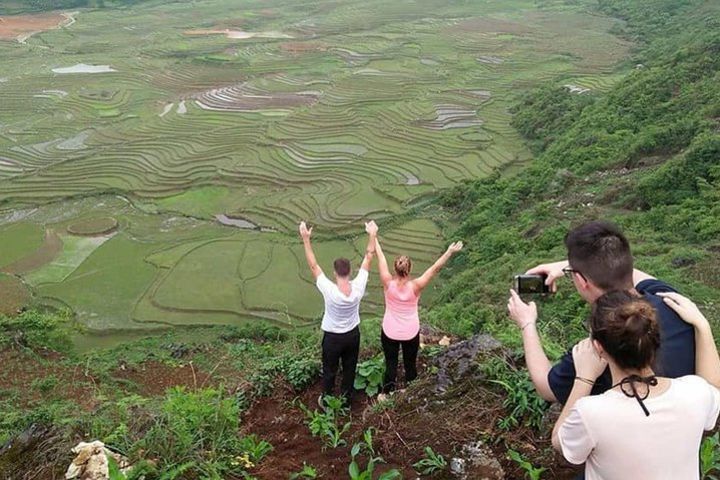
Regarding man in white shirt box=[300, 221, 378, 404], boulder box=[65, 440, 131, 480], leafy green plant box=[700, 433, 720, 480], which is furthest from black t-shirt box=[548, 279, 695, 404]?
boulder box=[65, 440, 131, 480]

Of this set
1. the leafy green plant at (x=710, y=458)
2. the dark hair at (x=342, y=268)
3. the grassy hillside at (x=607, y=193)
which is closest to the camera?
the leafy green plant at (x=710, y=458)

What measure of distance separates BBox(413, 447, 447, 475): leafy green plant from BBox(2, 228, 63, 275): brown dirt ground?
1661 centimetres

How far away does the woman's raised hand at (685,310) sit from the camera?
2195mm

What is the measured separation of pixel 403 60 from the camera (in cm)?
3981

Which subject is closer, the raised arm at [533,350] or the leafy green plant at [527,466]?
the raised arm at [533,350]

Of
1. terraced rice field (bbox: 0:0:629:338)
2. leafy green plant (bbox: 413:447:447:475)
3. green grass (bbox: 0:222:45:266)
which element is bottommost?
green grass (bbox: 0:222:45:266)

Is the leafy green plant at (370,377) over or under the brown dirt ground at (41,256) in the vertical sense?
over

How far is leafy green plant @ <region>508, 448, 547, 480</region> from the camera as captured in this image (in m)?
2.99

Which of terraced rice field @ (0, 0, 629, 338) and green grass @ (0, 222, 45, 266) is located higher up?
terraced rice field @ (0, 0, 629, 338)

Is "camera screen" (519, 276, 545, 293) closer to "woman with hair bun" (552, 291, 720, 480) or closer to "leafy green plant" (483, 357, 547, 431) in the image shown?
"woman with hair bun" (552, 291, 720, 480)

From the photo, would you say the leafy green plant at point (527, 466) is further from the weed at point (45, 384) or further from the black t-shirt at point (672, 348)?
the weed at point (45, 384)

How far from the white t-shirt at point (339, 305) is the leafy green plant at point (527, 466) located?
A: 1.50 m

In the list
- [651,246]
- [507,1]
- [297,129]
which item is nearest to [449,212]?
[651,246]

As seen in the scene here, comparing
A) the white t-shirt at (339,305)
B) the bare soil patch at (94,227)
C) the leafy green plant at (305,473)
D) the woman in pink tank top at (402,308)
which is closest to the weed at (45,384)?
the white t-shirt at (339,305)
